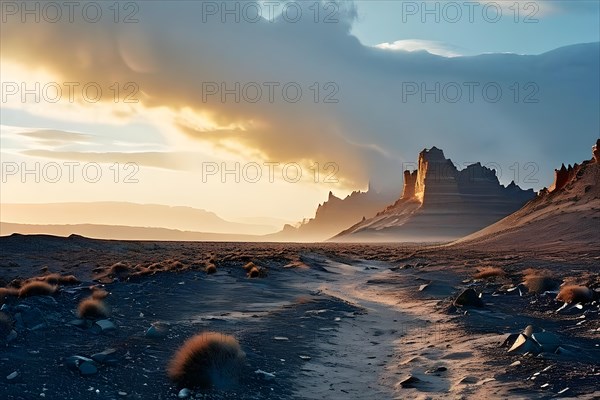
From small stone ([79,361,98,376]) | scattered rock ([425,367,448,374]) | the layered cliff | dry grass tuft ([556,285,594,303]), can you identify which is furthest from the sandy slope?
small stone ([79,361,98,376])

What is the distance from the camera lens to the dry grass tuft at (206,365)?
10634 mm

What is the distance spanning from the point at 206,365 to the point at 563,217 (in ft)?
229

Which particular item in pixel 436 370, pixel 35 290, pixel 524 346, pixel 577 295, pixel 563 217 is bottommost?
pixel 436 370

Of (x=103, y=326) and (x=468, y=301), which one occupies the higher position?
(x=103, y=326)

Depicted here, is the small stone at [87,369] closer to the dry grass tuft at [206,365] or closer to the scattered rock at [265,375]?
the dry grass tuft at [206,365]

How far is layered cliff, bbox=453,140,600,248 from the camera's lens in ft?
199

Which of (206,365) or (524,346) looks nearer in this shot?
(206,365)

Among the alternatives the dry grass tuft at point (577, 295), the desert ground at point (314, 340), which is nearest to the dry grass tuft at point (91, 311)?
the desert ground at point (314, 340)

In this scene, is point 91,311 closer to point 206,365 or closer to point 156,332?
point 156,332

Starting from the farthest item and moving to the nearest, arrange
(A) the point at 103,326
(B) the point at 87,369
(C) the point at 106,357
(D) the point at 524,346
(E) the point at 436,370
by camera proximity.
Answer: (A) the point at 103,326
(D) the point at 524,346
(E) the point at 436,370
(C) the point at 106,357
(B) the point at 87,369

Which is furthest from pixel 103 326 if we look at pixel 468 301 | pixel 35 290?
pixel 468 301

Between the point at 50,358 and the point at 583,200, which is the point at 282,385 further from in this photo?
the point at 583,200

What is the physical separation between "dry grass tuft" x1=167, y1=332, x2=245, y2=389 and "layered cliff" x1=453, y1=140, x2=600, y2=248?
4770 centimetres

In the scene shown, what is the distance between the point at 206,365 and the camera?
10.8 m
